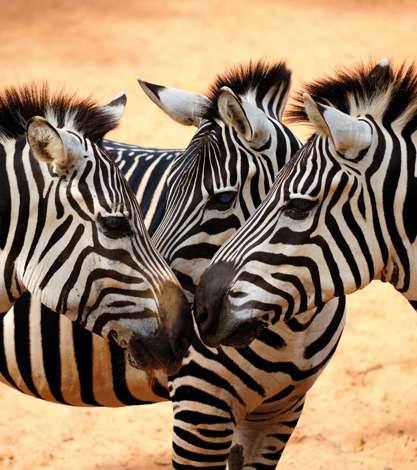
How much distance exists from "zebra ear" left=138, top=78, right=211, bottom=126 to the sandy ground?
3.24 metres

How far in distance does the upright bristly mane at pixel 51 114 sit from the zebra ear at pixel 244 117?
0.61m

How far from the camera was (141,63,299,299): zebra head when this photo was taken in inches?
206

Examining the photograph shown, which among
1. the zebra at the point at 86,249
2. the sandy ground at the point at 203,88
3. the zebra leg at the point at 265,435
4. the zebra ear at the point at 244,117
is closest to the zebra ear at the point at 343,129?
the zebra ear at the point at 244,117

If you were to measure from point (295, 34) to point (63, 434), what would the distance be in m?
9.38

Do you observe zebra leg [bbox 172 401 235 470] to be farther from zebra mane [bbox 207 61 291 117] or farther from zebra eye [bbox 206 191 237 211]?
zebra mane [bbox 207 61 291 117]

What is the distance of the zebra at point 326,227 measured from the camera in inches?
182

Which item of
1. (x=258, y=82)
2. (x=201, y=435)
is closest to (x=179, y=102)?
(x=258, y=82)

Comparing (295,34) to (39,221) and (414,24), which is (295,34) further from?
(39,221)

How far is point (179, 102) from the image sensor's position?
573 centimetres

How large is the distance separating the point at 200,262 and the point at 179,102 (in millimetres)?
990

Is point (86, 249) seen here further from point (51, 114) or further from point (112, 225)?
point (51, 114)

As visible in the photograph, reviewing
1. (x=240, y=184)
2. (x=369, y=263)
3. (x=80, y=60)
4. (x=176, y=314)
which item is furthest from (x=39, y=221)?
(x=80, y=60)

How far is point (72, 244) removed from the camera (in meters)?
4.64

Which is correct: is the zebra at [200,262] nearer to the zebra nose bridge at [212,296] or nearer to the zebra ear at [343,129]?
the zebra nose bridge at [212,296]
